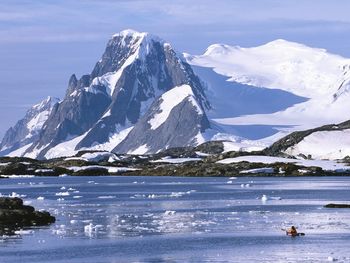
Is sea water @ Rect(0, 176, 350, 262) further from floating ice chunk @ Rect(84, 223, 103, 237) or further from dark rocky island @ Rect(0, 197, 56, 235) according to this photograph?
dark rocky island @ Rect(0, 197, 56, 235)

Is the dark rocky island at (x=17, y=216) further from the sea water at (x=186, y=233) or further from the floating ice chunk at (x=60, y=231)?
the floating ice chunk at (x=60, y=231)

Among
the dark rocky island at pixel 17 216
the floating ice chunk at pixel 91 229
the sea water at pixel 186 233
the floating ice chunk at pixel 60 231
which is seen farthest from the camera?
the dark rocky island at pixel 17 216

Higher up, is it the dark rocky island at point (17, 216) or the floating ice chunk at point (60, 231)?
the dark rocky island at point (17, 216)

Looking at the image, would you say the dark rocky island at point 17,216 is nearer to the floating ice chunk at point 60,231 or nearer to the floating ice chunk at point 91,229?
the floating ice chunk at point 60,231

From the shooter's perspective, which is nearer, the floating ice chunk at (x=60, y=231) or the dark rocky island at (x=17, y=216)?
the floating ice chunk at (x=60, y=231)

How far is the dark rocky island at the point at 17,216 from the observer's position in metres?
89.6

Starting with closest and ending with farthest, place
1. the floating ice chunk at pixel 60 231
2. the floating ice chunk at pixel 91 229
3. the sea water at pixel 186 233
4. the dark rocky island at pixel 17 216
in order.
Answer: the sea water at pixel 186 233
the floating ice chunk at pixel 60 231
the floating ice chunk at pixel 91 229
the dark rocky island at pixel 17 216

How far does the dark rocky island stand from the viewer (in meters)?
89.6

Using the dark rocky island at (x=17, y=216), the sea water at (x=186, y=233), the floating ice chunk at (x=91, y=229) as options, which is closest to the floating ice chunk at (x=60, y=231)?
the sea water at (x=186, y=233)

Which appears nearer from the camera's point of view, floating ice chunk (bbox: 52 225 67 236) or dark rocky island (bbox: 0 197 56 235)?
floating ice chunk (bbox: 52 225 67 236)

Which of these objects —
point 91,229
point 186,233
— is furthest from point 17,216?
point 186,233

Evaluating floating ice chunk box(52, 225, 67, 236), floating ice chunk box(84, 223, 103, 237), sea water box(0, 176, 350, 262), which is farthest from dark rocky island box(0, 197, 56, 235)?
Result: floating ice chunk box(84, 223, 103, 237)

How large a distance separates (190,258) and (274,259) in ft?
17.6

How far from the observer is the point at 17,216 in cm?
9106
